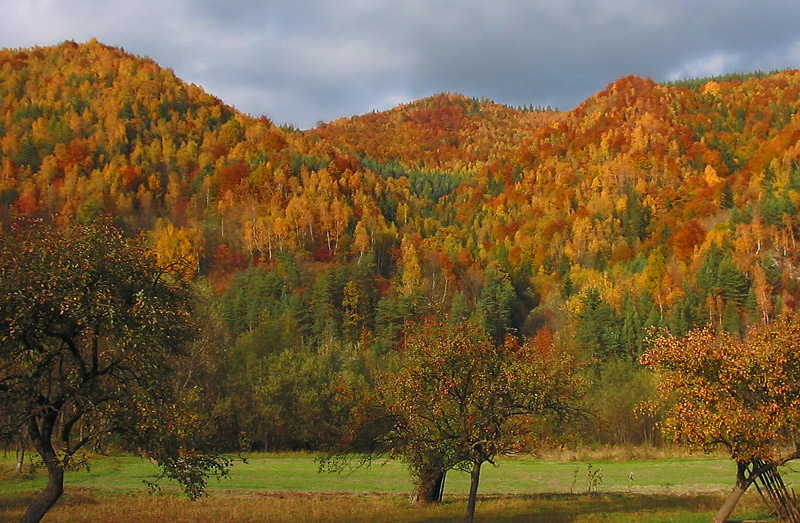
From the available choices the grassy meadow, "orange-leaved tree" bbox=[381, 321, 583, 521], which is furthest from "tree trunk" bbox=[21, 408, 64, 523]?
"orange-leaved tree" bbox=[381, 321, 583, 521]

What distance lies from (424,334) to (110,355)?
11.5 metres

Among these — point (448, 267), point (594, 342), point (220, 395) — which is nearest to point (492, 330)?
point (594, 342)

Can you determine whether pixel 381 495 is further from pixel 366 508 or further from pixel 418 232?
pixel 418 232

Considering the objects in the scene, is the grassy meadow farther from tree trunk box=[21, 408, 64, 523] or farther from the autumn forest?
the autumn forest

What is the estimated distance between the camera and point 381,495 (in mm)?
37781

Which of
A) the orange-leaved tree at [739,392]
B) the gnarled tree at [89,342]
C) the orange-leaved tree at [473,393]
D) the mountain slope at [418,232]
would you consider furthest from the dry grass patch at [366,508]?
the mountain slope at [418,232]

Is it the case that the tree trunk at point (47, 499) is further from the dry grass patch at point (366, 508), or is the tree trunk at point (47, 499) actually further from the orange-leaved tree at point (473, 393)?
the orange-leaved tree at point (473, 393)

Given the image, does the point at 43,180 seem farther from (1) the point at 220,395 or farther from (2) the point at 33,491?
(2) the point at 33,491

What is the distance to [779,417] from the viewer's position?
63.9 ft

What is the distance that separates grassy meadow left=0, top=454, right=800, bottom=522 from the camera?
28.7 m

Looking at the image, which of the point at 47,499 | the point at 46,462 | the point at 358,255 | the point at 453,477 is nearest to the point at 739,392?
the point at 46,462

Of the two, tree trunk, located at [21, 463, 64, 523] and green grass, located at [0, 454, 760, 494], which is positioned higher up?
tree trunk, located at [21, 463, 64, 523]

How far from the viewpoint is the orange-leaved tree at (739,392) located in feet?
64.3

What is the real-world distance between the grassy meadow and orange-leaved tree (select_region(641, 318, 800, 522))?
24.1 feet
